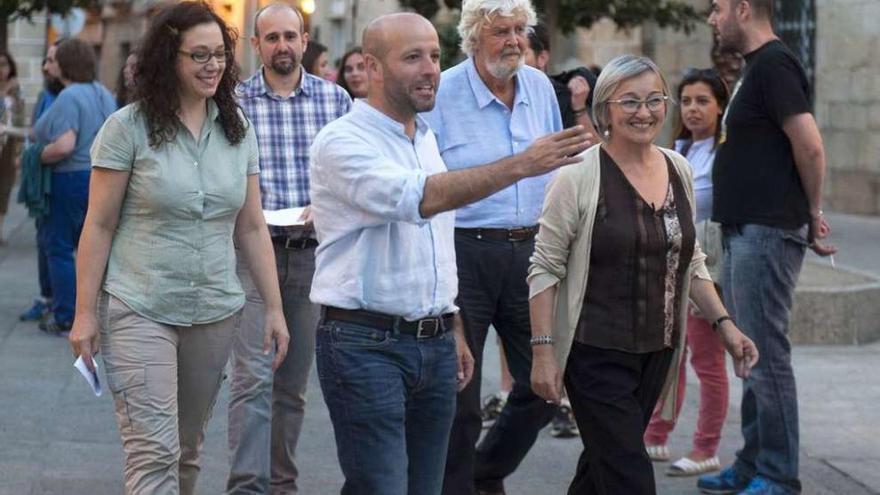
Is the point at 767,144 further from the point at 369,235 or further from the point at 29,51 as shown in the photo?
the point at 29,51

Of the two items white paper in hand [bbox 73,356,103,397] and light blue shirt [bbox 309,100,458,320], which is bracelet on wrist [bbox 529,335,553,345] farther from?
white paper in hand [bbox 73,356,103,397]

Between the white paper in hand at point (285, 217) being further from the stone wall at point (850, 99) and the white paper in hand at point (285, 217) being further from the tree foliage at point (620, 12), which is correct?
the stone wall at point (850, 99)

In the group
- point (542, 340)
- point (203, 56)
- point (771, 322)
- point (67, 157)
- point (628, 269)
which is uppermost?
point (203, 56)

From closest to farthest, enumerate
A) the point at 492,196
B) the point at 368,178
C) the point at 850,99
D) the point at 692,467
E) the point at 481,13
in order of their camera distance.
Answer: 1. the point at 368,178
2. the point at 492,196
3. the point at 481,13
4. the point at 692,467
5. the point at 850,99

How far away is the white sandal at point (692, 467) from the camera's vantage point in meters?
7.71

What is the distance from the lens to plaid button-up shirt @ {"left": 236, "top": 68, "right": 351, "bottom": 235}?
22.1 ft

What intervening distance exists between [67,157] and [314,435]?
4034mm

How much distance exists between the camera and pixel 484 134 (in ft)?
21.3

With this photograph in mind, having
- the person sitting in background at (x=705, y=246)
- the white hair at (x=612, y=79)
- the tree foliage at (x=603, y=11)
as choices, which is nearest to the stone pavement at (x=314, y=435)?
the person sitting in background at (x=705, y=246)

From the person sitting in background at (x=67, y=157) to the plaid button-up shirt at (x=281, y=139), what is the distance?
16.8ft

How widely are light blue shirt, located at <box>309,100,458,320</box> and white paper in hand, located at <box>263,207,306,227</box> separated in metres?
1.58

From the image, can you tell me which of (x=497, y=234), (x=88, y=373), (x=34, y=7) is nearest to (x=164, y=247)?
(x=88, y=373)

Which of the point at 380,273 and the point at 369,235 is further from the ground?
the point at 369,235

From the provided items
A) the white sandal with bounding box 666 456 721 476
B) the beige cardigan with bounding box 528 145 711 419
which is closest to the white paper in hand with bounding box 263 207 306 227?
the beige cardigan with bounding box 528 145 711 419
